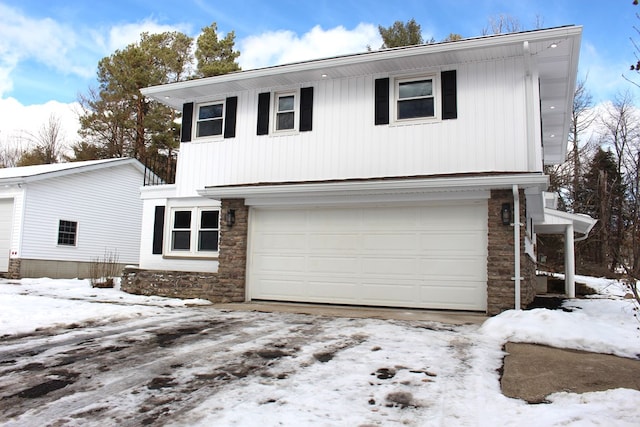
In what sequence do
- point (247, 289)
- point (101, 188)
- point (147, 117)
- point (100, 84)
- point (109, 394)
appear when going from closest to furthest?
1. point (109, 394)
2. point (247, 289)
3. point (101, 188)
4. point (147, 117)
5. point (100, 84)

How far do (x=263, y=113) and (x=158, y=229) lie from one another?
4297 millimetres

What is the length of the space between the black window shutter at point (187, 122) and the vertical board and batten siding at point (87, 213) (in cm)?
724

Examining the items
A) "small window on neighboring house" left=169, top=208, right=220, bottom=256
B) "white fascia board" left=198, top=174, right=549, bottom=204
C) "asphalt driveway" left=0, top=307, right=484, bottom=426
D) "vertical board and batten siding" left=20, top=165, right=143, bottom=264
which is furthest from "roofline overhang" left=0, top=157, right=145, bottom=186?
"asphalt driveway" left=0, top=307, right=484, bottom=426

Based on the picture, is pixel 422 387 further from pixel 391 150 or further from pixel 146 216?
pixel 146 216

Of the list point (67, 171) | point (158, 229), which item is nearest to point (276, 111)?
point (158, 229)

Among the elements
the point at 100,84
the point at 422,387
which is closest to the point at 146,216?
the point at 422,387

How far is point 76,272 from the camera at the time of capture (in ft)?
57.4

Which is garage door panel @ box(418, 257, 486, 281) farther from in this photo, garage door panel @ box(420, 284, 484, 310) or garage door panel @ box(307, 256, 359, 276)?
garage door panel @ box(307, 256, 359, 276)

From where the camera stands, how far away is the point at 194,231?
12.1 meters

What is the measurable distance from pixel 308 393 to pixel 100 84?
94.8 feet

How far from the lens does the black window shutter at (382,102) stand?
33.6 feet

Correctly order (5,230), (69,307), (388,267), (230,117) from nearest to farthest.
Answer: (69,307)
(388,267)
(230,117)
(5,230)

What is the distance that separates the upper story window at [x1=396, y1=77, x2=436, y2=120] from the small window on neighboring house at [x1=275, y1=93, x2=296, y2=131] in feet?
8.46

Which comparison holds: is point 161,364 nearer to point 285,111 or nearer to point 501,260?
point 501,260
